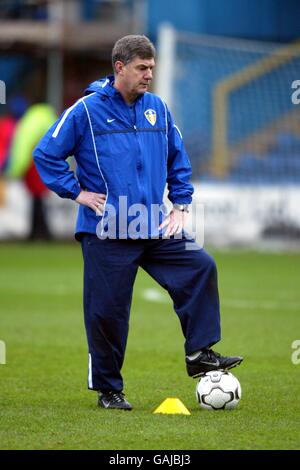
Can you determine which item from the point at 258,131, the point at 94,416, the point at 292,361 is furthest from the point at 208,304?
the point at 258,131

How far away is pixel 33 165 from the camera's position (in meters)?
21.6

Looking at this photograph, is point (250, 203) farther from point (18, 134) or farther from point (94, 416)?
point (94, 416)

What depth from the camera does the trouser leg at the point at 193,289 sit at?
7020 mm

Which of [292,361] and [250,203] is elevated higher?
[250,203]

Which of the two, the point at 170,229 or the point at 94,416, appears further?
the point at 170,229

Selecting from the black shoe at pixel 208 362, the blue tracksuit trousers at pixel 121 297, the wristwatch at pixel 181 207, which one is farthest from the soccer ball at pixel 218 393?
the wristwatch at pixel 181 207

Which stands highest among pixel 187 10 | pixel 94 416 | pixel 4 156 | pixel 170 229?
pixel 187 10

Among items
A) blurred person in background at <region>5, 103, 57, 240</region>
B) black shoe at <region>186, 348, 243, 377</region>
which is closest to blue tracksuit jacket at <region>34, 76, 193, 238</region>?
black shoe at <region>186, 348, 243, 377</region>

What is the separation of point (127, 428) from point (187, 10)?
2155cm

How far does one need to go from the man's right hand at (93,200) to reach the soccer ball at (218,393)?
1231mm

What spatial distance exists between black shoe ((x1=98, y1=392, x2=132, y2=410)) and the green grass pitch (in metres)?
0.07

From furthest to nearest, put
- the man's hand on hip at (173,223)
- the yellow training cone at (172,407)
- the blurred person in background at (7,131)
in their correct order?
the blurred person in background at (7,131) → the man's hand on hip at (173,223) → the yellow training cone at (172,407)

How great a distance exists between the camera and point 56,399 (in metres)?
7.36

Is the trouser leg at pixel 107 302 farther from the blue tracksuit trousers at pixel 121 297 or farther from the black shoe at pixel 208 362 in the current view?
the black shoe at pixel 208 362
